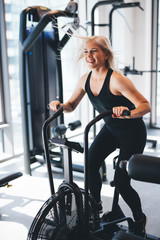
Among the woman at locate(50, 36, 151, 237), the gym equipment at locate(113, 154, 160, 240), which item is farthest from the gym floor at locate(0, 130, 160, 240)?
the gym equipment at locate(113, 154, 160, 240)

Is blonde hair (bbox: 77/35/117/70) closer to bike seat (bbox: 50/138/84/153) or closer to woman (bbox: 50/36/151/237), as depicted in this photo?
woman (bbox: 50/36/151/237)

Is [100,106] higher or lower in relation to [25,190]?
higher

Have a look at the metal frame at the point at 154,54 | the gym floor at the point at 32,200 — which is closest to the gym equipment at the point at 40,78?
the gym floor at the point at 32,200

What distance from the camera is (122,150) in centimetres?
184

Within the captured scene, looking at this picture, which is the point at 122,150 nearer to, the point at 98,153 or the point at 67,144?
the point at 98,153

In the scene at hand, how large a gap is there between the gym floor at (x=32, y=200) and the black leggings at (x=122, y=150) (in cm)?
41

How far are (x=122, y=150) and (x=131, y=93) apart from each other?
41 cm

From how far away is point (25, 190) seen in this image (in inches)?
114

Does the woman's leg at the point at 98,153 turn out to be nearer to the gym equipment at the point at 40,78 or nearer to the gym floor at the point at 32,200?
the gym floor at the point at 32,200

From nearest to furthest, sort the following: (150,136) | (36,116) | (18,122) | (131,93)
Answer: (131,93)
(36,116)
(18,122)
(150,136)

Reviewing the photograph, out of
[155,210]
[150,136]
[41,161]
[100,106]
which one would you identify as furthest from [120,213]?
[150,136]

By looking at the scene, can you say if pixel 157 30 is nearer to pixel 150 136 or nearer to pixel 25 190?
pixel 150 136

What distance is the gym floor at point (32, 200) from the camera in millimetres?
2154

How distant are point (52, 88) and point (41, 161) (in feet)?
3.12
